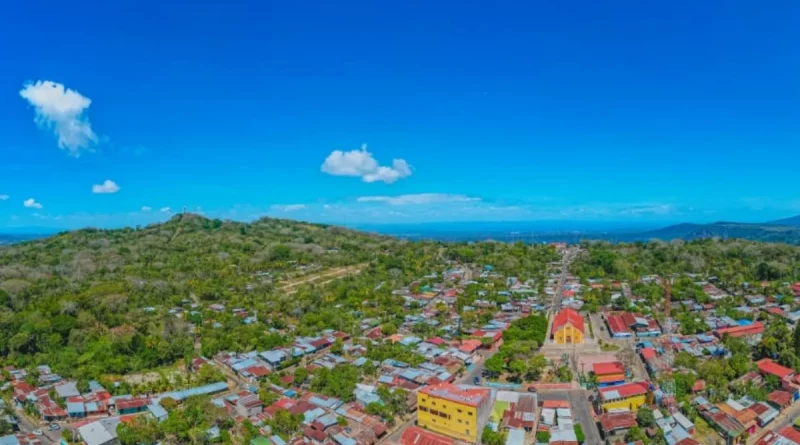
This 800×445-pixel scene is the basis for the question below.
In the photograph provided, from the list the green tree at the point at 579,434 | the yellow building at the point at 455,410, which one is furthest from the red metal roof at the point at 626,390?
the yellow building at the point at 455,410

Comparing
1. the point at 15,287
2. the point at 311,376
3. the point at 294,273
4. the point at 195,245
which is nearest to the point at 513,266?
the point at 294,273

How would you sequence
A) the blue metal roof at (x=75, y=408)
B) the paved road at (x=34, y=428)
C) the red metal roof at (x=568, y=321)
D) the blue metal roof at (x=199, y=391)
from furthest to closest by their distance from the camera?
the red metal roof at (x=568, y=321) → the blue metal roof at (x=199, y=391) → the blue metal roof at (x=75, y=408) → the paved road at (x=34, y=428)

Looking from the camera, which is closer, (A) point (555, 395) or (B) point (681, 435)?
(B) point (681, 435)

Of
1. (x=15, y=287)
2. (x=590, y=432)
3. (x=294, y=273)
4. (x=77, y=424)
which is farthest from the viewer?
(x=294, y=273)

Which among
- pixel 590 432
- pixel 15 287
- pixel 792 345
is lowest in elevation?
pixel 590 432

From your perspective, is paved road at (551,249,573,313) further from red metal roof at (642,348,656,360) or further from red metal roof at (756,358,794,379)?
red metal roof at (756,358,794,379)

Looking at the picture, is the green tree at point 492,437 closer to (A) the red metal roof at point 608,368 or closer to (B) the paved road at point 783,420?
(A) the red metal roof at point 608,368

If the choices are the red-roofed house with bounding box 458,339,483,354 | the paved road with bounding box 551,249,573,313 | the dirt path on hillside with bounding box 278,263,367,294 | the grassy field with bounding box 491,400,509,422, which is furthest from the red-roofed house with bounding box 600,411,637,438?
the dirt path on hillside with bounding box 278,263,367,294

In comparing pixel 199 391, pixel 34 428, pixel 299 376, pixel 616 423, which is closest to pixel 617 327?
pixel 616 423

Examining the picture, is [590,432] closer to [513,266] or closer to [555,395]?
[555,395]
